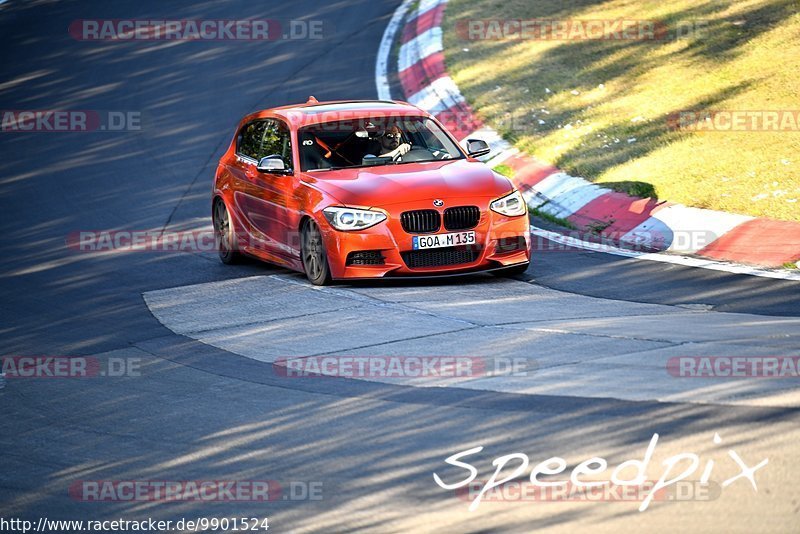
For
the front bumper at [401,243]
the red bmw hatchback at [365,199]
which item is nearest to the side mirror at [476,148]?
the red bmw hatchback at [365,199]

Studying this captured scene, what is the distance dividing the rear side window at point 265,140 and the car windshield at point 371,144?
23 cm

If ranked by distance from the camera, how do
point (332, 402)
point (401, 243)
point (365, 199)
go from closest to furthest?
1. point (332, 402)
2. point (401, 243)
3. point (365, 199)

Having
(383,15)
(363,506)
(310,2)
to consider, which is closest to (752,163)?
(363,506)

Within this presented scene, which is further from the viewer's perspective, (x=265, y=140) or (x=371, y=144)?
(x=265, y=140)

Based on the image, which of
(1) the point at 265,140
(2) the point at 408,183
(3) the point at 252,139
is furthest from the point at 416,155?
(3) the point at 252,139

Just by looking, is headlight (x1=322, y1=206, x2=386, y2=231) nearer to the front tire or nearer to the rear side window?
the front tire

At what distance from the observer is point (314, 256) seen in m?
12.3

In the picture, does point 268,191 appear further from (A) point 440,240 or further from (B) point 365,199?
(A) point 440,240

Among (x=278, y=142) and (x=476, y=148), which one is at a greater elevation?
(x=278, y=142)

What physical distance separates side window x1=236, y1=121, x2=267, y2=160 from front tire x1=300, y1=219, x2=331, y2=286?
1.94 metres

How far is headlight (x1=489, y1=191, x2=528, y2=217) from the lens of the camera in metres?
12.1

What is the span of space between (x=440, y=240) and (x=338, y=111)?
8.26 feet

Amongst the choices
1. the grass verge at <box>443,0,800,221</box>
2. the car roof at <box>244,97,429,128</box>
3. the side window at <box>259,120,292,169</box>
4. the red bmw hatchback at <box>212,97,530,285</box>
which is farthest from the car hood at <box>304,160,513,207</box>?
the grass verge at <box>443,0,800,221</box>

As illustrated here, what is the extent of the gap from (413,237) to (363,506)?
5590 mm
